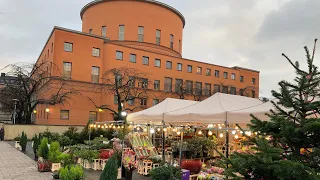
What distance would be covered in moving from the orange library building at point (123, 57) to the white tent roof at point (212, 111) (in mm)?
25695

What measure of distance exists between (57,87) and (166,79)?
1862 cm

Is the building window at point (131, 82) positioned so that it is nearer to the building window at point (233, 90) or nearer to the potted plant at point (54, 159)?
the building window at point (233, 90)

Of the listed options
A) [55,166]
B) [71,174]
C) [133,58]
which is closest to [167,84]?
[133,58]

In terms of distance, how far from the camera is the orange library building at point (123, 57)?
133 ft

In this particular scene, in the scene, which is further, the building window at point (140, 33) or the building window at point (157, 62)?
the building window at point (140, 33)

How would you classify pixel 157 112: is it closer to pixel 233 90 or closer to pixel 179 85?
pixel 179 85

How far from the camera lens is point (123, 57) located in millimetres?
45781

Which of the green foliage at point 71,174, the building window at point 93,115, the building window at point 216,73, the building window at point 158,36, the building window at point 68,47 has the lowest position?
the green foliage at point 71,174

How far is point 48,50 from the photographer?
44.2 metres

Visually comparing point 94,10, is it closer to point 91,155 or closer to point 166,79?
point 166,79

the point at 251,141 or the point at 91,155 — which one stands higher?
the point at 251,141

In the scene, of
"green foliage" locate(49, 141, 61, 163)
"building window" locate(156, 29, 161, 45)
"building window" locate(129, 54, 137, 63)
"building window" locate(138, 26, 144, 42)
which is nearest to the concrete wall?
"building window" locate(129, 54, 137, 63)

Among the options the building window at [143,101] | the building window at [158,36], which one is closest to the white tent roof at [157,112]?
the building window at [143,101]

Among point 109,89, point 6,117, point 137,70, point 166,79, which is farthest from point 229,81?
point 6,117
